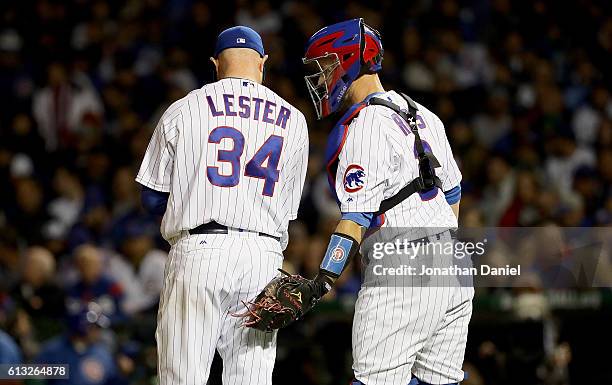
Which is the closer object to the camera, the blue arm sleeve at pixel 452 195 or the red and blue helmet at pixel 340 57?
the red and blue helmet at pixel 340 57

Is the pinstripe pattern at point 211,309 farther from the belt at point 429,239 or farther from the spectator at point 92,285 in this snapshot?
the spectator at point 92,285

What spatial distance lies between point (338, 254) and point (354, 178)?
0.37 m

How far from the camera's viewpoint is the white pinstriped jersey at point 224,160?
17.5 ft

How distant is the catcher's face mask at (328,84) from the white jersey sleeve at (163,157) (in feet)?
2.59

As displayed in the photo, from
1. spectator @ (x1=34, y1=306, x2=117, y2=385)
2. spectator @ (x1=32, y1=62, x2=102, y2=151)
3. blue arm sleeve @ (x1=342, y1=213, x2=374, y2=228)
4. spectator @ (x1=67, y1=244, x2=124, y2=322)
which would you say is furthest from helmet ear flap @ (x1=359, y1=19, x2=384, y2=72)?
spectator @ (x1=32, y1=62, x2=102, y2=151)

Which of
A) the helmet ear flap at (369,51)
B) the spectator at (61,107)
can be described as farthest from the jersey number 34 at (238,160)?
the spectator at (61,107)

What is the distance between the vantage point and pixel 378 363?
5.21 meters

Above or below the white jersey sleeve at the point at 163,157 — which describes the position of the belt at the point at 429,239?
below

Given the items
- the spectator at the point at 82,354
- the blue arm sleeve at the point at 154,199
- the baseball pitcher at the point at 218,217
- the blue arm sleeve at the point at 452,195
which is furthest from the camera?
the spectator at the point at 82,354

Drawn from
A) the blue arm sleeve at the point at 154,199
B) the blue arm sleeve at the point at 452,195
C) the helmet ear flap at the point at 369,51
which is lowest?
the blue arm sleeve at the point at 154,199

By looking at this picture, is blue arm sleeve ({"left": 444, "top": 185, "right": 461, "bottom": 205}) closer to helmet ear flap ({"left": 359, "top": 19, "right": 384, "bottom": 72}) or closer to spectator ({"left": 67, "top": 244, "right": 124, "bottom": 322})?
helmet ear flap ({"left": 359, "top": 19, "right": 384, "bottom": 72})

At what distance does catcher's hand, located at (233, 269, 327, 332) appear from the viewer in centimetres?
518

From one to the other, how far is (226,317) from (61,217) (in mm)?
6138

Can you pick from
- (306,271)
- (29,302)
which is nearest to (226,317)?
(29,302)
